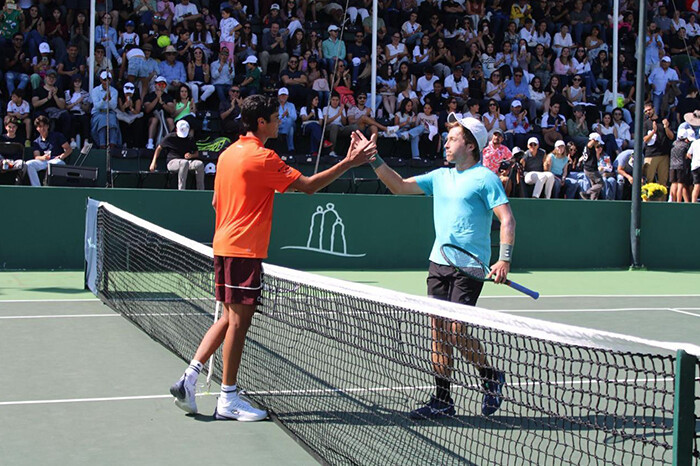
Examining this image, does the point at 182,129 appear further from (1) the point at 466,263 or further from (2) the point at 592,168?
(1) the point at 466,263

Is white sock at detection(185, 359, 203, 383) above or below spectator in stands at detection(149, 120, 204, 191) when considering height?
below

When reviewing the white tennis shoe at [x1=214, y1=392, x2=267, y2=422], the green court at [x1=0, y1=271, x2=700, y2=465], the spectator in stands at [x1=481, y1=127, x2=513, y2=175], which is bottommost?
the green court at [x1=0, y1=271, x2=700, y2=465]

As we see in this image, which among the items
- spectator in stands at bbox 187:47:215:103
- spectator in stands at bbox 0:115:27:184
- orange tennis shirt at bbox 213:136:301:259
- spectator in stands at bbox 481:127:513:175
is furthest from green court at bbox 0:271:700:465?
spectator in stands at bbox 187:47:215:103

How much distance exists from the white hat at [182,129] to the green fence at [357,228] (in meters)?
2.26

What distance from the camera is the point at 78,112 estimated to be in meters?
16.6

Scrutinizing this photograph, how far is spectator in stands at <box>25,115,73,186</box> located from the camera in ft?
49.1

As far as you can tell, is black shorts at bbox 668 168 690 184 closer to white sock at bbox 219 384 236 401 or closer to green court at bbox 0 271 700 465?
green court at bbox 0 271 700 465

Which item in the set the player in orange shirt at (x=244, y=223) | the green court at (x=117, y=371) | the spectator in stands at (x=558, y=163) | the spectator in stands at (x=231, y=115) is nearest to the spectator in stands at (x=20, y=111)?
the spectator in stands at (x=231, y=115)

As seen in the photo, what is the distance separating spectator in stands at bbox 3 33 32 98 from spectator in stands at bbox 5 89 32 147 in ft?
1.79

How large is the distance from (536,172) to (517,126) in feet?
7.53

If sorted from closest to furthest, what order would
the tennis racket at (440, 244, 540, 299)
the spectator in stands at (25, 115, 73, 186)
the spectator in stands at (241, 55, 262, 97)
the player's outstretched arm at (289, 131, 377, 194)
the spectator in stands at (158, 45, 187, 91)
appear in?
the player's outstretched arm at (289, 131, 377, 194), the tennis racket at (440, 244, 540, 299), the spectator in stands at (25, 115, 73, 186), the spectator in stands at (158, 45, 187, 91), the spectator in stands at (241, 55, 262, 97)

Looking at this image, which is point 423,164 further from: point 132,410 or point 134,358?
point 132,410

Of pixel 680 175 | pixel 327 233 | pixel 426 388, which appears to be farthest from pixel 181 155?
pixel 426 388

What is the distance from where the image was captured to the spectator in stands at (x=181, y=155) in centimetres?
1570
